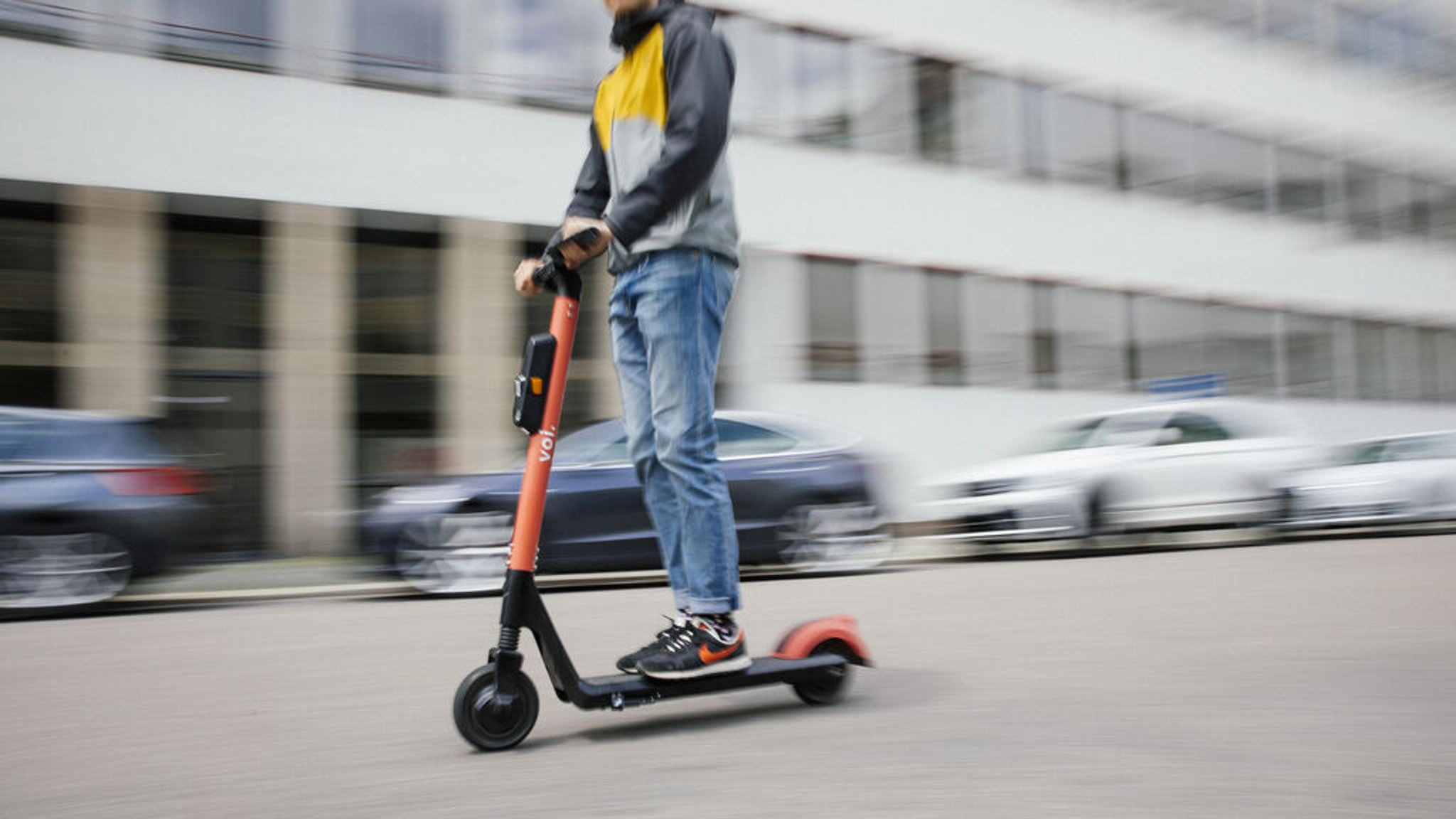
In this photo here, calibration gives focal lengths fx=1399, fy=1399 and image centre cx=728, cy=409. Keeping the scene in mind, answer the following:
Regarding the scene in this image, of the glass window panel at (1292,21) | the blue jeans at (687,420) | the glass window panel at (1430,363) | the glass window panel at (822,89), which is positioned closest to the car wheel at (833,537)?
the blue jeans at (687,420)

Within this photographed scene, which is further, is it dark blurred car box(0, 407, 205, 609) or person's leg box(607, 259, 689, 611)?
dark blurred car box(0, 407, 205, 609)

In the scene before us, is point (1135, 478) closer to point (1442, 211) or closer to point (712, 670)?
point (712, 670)

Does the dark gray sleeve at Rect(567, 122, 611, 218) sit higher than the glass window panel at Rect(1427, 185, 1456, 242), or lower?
lower

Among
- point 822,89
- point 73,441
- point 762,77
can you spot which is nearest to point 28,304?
point 73,441

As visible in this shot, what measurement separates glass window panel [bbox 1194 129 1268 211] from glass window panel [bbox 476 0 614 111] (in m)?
13.2

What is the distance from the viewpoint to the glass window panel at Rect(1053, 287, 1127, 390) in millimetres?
23500

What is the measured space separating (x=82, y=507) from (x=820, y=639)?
258 inches

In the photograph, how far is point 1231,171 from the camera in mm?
26828

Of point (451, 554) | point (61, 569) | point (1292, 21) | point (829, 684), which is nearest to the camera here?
point (829, 684)

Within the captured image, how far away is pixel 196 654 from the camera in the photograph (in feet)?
19.1

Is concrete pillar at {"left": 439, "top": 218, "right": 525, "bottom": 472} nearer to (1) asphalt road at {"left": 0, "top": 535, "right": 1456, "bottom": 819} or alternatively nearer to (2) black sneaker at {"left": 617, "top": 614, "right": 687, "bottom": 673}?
(1) asphalt road at {"left": 0, "top": 535, "right": 1456, "bottom": 819}

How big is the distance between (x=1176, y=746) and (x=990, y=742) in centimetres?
43

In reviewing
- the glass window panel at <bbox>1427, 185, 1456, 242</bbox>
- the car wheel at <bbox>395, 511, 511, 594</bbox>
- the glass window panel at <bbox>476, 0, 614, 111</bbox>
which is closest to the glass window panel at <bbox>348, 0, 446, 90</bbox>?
the glass window panel at <bbox>476, 0, 614, 111</bbox>

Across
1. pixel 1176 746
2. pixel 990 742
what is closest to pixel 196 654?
pixel 990 742
